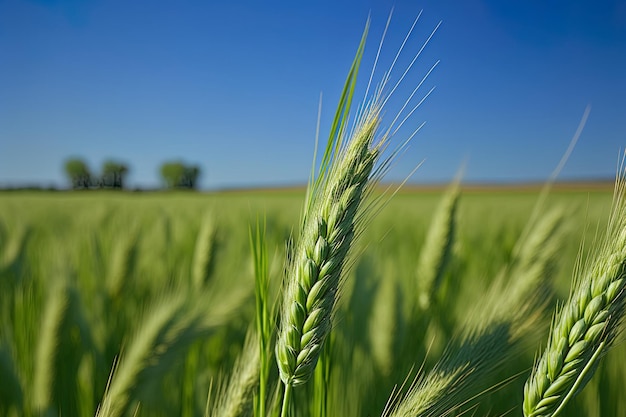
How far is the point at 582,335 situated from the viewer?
1.76 ft

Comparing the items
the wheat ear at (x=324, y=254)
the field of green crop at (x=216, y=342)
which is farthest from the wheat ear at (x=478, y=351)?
the wheat ear at (x=324, y=254)

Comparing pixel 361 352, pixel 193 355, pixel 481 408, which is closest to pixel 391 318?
pixel 361 352

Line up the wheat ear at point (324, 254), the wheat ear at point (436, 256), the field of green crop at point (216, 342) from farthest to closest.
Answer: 1. the wheat ear at point (436, 256)
2. the field of green crop at point (216, 342)
3. the wheat ear at point (324, 254)

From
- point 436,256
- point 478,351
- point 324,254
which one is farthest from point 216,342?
point 324,254

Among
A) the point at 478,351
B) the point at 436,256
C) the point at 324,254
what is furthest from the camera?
the point at 436,256

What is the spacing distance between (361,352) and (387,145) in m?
0.96

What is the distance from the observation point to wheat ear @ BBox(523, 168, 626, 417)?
0.53 meters

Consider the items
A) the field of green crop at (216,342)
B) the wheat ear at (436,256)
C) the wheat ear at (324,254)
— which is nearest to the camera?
the wheat ear at (324,254)

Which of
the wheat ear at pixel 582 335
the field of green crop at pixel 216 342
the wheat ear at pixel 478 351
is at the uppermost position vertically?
the wheat ear at pixel 582 335

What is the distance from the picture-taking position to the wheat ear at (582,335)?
0.53 m

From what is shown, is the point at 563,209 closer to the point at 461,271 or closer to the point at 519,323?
the point at 461,271

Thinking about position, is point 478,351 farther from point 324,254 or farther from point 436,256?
point 436,256

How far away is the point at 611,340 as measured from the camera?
58 centimetres

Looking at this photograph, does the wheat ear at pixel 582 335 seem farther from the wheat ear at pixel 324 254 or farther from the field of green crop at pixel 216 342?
the wheat ear at pixel 324 254
